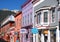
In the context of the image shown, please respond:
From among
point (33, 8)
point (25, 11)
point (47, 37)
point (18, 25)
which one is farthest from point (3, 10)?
point (47, 37)

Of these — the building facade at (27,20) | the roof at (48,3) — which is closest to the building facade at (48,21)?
the roof at (48,3)

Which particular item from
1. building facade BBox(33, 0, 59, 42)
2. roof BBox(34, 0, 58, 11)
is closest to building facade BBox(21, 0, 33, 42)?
roof BBox(34, 0, 58, 11)

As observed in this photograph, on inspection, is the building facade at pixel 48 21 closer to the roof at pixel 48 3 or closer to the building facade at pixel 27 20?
the roof at pixel 48 3

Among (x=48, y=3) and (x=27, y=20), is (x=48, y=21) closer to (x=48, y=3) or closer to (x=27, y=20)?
(x=48, y=3)

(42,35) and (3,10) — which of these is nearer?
(42,35)

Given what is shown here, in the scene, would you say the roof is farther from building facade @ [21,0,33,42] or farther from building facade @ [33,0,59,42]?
building facade @ [21,0,33,42]

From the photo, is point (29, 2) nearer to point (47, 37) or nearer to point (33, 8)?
point (33, 8)

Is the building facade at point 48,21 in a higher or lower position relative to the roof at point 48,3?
lower

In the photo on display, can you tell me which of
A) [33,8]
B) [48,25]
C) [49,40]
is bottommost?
[49,40]

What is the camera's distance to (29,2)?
34.3m

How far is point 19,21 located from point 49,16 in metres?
15.5

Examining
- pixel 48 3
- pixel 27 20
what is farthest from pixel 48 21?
pixel 27 20

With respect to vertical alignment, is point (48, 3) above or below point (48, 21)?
above

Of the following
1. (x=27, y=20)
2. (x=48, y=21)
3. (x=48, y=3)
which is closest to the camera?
(x=48, y=21)
